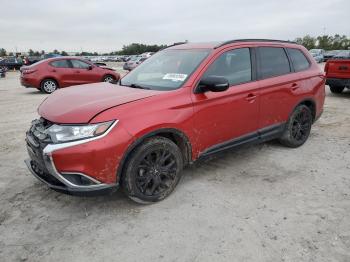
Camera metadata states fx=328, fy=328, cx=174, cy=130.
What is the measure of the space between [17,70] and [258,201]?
3539cm

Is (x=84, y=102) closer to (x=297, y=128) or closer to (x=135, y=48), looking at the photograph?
(x=297, y=128)

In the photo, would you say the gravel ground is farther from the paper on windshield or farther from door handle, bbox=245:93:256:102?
the paper on windshield

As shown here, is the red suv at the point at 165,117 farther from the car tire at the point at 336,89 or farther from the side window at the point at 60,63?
the side window at the point at 60,63

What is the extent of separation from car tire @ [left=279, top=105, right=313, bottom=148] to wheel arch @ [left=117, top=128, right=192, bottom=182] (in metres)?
2.11

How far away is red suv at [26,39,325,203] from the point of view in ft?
10.2

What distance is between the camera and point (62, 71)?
13.1 meters

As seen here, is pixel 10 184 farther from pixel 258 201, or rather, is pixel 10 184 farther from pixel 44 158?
pixel 258 201

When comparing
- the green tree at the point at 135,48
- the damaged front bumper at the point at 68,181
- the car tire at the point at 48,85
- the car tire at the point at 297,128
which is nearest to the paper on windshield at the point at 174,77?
the damaged front bumper at the point at 68,181

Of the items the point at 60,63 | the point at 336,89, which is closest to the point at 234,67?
the point at 336,89

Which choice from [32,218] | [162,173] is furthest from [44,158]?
[162,173]

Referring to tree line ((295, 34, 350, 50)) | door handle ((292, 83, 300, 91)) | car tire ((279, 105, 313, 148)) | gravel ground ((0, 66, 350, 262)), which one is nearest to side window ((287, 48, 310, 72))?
door handle ((292, 83, 300, 91))

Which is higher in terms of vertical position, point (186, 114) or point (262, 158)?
point (186, 114)

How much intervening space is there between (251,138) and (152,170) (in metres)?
1.69

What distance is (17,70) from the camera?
3378 cm
